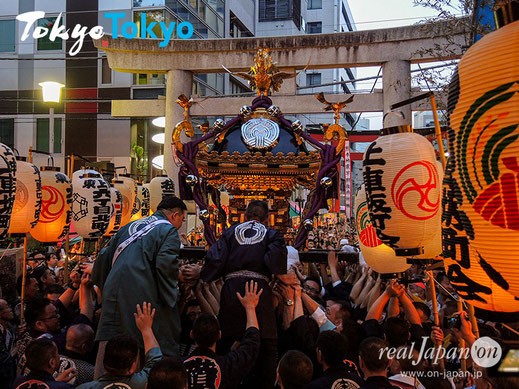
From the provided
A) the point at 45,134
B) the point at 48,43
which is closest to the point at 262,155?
the point at 45,134

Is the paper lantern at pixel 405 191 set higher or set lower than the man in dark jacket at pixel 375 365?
higher

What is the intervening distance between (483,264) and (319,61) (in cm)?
1167

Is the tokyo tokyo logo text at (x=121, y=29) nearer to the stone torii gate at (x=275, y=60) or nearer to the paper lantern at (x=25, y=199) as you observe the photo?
the stone torii gate at (x=275, y=60)

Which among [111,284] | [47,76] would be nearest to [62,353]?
[111,284]

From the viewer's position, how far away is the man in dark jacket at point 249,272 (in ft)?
11.1

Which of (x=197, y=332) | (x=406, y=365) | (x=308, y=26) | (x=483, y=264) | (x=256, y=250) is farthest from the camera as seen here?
(x=308, y=26)

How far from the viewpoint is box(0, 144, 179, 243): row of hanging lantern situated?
161 inches

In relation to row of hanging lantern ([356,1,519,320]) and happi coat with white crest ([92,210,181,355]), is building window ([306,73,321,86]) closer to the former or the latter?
happi coat with white crest ([92,210,181,355])

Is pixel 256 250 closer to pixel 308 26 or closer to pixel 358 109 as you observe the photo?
pixel 358 109

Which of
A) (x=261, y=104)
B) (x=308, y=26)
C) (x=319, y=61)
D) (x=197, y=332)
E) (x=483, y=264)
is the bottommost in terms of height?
(x=197, y=332)

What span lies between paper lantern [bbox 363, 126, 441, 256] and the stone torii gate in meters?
9.32

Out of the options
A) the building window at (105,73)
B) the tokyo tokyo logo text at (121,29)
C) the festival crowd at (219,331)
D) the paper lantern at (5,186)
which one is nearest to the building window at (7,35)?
the tokyo tokyo logo text at (121,29)

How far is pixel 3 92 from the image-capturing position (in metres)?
18.6

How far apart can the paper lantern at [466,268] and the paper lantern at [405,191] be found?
2.93ft
